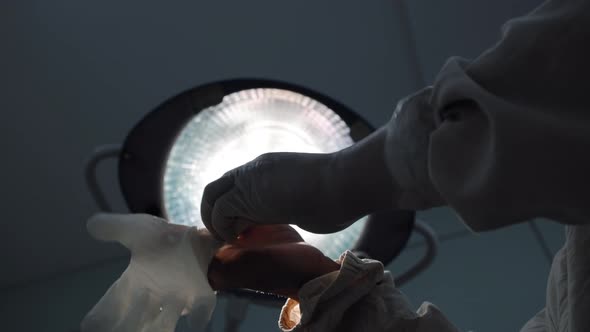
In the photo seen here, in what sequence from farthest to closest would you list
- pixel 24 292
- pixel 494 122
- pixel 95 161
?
pixel 24 292, pixel 95 161, pixel 494 122

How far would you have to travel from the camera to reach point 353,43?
4.64ft

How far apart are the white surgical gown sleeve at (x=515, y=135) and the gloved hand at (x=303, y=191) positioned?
0.04 m

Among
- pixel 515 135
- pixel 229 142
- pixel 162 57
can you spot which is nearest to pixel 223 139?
pixel 229 142

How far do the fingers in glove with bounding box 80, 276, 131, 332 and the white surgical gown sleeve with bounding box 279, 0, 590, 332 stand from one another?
1.21ft

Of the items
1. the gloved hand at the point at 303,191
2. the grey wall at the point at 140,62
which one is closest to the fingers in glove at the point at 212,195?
the gloved hand at the point at 303,191

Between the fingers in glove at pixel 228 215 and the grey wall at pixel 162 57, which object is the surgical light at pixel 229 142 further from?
the grey wall at pixel 162 57

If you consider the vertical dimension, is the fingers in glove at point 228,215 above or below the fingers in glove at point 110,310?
above

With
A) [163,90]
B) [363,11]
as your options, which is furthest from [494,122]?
[163,90]

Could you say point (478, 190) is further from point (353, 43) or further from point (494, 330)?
point (494, 330)

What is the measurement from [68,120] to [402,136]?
1252mm

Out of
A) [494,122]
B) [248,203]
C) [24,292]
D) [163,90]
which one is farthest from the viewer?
[24,292]

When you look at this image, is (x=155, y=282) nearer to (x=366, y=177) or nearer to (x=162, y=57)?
(x=366, y=177)

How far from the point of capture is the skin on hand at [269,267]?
2.13ft

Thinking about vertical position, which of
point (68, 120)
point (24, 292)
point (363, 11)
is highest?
point (363, 11)
